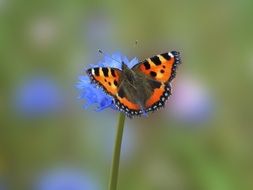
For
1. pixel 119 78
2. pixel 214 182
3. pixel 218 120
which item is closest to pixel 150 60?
pixel 119 78

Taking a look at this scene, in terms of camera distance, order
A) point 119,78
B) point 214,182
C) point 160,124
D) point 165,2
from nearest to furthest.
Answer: point 119,78 → point 214,182 → point 160,124 → point 165,2

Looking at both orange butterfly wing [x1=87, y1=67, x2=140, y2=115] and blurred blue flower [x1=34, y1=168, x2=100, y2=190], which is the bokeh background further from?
orange butterfly wing [x1=87, y1=67, x2=140, y2=115]

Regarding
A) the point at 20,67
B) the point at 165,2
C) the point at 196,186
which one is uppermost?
the point at 165,2

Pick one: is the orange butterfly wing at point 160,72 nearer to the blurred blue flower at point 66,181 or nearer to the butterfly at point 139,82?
the butterfly at point 139,82

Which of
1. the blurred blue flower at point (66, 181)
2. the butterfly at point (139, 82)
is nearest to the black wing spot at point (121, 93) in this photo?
the butterfly at point (139, 82)

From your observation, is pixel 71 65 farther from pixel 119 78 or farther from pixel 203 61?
pixel 119 78

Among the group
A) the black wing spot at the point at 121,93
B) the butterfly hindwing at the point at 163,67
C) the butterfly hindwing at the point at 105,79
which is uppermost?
the butterfly hindwing at the point at 163,67

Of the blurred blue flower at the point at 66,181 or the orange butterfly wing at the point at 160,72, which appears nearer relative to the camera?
the orange butterfly wing at the point at 160,72

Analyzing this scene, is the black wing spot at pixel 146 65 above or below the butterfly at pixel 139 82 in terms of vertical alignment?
above
